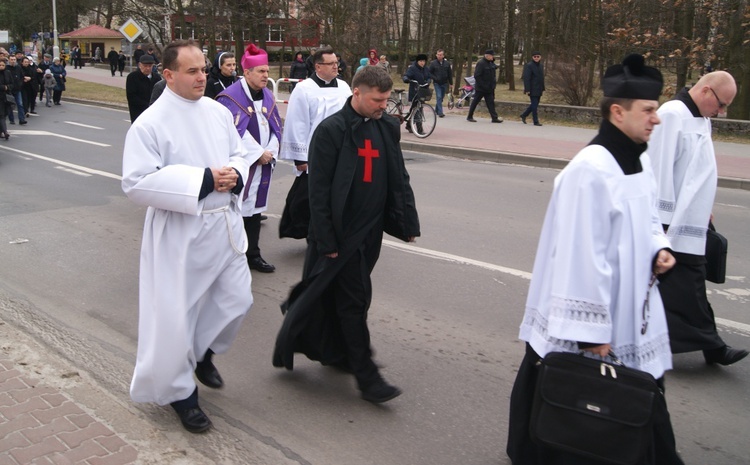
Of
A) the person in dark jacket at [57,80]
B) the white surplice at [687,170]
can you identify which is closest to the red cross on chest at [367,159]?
the white surplice at [687,170]

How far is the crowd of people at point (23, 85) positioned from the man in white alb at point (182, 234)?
1392 cm

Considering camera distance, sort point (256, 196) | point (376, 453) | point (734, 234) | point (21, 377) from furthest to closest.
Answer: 1. point (734, 234)
2. point (256, 196)
3. point (21, 377)
4. point (376, 453)

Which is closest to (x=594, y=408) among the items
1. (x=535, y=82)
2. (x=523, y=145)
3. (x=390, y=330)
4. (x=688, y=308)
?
(x=688, y=308)

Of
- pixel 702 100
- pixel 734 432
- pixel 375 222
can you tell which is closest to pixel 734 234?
pixel 702 100

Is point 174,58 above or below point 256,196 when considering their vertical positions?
above

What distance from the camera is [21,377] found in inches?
172

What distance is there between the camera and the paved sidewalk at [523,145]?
13.7 meters

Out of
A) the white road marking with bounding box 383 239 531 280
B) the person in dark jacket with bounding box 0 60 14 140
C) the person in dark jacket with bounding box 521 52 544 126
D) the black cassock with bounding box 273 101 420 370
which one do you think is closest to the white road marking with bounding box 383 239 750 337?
the white road marking with bounding box 383 239 531 280

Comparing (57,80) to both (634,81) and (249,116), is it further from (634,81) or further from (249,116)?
(634,81)

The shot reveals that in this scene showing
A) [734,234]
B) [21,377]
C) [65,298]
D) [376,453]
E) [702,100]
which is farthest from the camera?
[734,234]

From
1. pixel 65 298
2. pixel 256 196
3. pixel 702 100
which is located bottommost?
pixel 65 298

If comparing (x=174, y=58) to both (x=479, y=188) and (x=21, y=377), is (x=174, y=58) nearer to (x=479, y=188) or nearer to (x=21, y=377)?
(x=21, y=377)

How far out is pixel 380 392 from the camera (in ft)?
13.8

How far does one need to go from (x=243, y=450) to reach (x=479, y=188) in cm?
802
